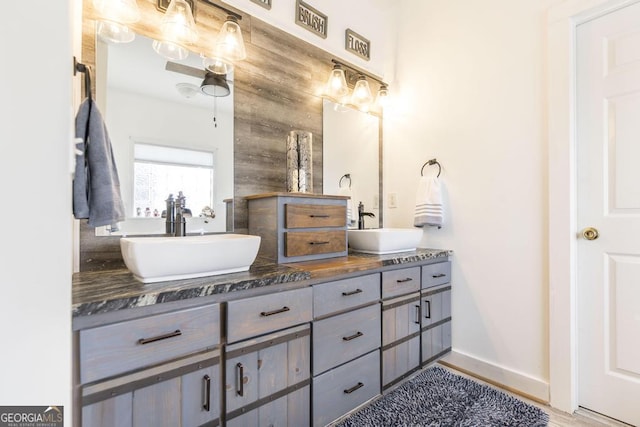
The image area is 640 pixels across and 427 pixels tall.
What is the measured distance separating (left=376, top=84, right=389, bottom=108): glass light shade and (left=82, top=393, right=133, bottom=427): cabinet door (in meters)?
2.34

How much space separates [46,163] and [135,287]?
1.53 ft

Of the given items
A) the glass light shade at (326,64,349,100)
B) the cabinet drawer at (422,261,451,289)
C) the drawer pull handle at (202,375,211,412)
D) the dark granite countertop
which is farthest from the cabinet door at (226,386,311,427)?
the glass light shade at (326,64,349,100)

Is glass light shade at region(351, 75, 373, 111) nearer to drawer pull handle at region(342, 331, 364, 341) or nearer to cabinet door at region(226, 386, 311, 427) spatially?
drawer pull handle at region(342, 331, 364, 341)

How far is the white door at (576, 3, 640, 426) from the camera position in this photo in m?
1.50

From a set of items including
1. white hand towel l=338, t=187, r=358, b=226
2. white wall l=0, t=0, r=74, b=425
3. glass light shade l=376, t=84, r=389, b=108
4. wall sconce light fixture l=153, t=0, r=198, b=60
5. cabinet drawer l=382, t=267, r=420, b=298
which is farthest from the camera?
glass light shade l=376, t=84, r=389, b=108

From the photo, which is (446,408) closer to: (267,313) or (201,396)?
(267,313)

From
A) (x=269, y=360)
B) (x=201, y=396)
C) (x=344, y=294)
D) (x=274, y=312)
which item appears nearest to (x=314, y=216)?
(x=344, y=294)

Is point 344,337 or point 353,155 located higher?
point 353,155

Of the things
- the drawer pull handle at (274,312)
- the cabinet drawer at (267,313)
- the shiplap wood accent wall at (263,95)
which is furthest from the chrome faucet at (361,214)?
the drawer pull handle at (274,312)

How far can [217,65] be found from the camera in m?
1.65

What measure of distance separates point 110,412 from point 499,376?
2033mm

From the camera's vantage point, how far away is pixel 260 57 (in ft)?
6.00

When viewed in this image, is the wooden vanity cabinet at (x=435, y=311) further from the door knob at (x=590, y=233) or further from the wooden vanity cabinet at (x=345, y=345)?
the door knob at (x=590, y=233)

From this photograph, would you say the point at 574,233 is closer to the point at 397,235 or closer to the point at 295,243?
the point at 397,235
